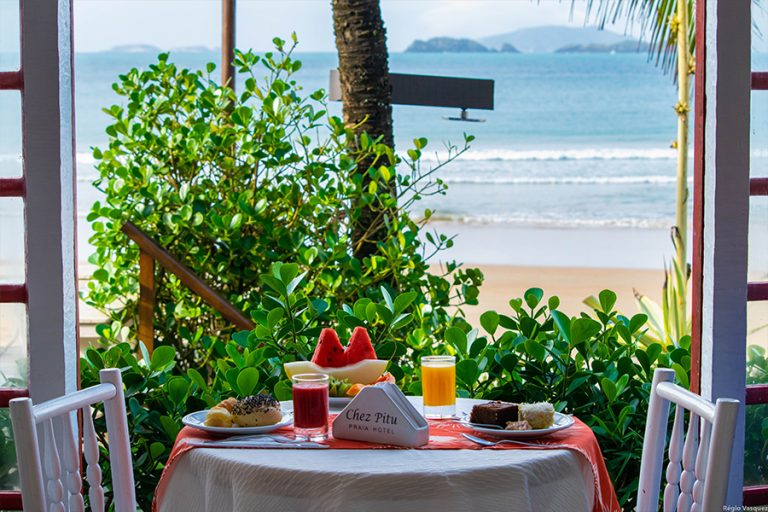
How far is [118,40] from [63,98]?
37927 mm

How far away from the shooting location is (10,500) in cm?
245

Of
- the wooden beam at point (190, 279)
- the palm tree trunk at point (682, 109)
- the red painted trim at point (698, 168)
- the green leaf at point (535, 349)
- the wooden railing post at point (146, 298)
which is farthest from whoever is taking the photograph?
the palm tree trunk at point (682, 109)

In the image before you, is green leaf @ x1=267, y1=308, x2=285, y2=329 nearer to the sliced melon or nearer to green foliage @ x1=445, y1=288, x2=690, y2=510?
green foliage @ x1=445, y1=288, x2=690, y2=510

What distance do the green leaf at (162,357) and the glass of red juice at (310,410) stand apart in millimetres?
929

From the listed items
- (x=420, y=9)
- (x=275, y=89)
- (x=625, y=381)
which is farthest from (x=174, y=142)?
(x=420, y=9)

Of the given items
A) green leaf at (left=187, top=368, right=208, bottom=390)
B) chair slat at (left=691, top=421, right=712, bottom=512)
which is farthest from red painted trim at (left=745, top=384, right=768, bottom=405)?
green leaf at (left=187, top=368, right=208, bottom=390)

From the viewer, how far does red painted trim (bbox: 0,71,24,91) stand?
94.1 inches

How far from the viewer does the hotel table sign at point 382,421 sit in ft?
6.14

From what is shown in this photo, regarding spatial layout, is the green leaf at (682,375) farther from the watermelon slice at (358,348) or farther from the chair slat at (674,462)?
the watermelon slice at (358,348)

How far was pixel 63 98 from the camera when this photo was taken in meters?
2.39

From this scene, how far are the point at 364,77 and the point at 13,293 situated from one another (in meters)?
2.07

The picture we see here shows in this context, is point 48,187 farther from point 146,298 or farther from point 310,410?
point 146,298

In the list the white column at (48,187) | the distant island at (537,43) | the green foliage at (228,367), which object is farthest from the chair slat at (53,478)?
the distant island at (537,43)

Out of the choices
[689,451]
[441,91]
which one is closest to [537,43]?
[441,91]
